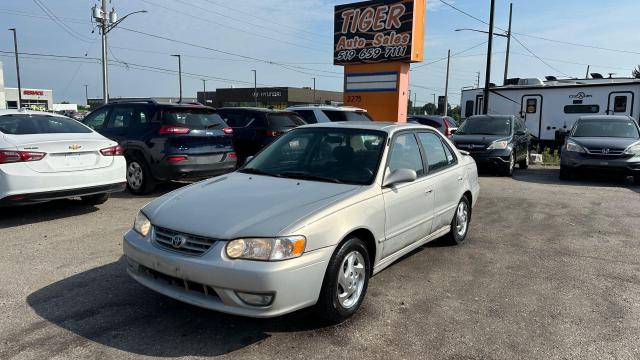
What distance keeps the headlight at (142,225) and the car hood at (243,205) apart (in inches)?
2.0

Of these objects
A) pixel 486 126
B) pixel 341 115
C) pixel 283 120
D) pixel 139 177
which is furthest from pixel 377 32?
pixel 139 177

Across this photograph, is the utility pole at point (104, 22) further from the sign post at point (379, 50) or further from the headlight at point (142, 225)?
the headlight at point (142, 225)

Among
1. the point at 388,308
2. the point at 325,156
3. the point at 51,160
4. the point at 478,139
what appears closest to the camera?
the point at 388,308

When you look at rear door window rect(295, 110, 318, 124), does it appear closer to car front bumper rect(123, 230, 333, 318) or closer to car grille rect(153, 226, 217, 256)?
car grille rect(153, 226, 217, 256)

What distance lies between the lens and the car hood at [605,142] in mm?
11156

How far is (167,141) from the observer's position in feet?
26.9

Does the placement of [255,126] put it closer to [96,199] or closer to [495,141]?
[96,199]

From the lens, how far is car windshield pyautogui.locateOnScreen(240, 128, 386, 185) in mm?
4344

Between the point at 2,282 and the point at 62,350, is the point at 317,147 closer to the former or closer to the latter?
the point at 62,350

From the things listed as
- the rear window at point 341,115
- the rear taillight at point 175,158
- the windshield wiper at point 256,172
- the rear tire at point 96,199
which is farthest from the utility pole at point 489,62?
the windshield wiper at point 256,172

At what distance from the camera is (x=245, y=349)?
130 inches

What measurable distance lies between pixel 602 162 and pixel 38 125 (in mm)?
11258

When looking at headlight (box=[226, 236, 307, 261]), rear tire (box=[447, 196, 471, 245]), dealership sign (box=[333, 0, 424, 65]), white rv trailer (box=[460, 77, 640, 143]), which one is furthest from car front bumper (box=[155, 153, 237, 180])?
white rv trailer (box=[460, 77, 640, 143])

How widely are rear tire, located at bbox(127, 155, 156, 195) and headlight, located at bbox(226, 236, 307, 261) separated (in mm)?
5738
